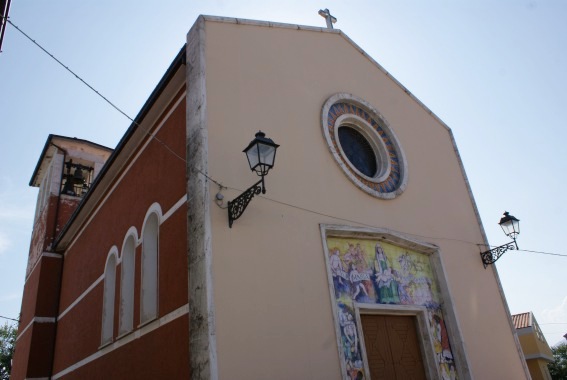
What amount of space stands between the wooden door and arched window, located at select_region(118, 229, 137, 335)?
4162 mm

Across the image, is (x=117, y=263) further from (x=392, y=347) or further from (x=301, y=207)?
(x=392, y=347)

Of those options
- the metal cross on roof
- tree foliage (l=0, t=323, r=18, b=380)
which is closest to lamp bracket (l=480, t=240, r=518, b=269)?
the metal cross on roof

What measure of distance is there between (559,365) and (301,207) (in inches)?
1305

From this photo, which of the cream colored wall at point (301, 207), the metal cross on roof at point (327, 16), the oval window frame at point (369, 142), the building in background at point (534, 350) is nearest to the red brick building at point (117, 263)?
the cream colored wall at point (301, 207)

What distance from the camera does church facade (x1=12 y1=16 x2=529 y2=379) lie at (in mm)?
6156

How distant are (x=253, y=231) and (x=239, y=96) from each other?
2.26m

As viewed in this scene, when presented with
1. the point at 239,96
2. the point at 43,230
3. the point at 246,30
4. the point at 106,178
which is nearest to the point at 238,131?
the point at 239,96

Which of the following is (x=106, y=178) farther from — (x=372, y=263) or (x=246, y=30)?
(x=372, y=263)

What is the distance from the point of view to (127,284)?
9086mm

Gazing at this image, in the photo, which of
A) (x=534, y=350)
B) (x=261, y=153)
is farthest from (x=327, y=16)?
(x=534, y=350)

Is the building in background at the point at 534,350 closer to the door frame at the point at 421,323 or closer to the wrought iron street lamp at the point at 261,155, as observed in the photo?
the door frame at the point at 421,323

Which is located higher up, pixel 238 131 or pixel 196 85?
pixel 196 85

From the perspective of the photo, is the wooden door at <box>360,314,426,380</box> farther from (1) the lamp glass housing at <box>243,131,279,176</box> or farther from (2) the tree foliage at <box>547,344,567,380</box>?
(2) the tree foliage at <box>547,344,567,380</box>

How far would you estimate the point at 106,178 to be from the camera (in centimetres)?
1083
